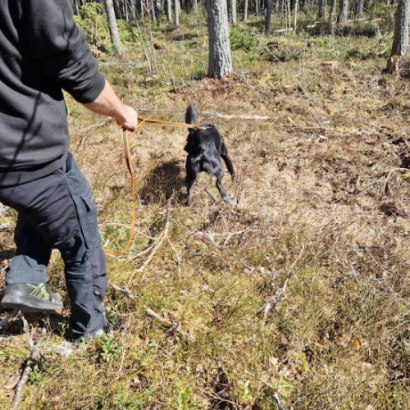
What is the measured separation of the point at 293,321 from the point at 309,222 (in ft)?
5.34

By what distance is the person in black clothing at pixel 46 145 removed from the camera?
52.2 inches

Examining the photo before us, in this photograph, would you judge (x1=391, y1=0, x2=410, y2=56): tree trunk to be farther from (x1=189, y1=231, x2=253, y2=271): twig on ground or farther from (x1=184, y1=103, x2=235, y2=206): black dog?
(x1=189, y1=231, x2=253, y2=271): twig on ground

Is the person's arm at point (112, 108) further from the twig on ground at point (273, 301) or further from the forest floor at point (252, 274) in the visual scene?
the twig on ground at point (273, 301)

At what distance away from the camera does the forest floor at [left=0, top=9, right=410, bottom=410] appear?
2.10 metres

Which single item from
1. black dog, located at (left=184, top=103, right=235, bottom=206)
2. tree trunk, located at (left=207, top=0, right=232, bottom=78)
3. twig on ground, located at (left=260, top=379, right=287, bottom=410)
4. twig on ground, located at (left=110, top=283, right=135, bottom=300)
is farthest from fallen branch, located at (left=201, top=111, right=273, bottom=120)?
twig on ground, located at (left=260, top=379, right=287, bottom=410)

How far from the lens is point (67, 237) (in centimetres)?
181

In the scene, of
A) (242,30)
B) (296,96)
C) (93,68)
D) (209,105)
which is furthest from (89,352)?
(242,30)

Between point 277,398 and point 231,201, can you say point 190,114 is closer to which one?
point 231,201

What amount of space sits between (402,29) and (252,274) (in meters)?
9.42

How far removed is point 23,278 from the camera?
192 centimetres

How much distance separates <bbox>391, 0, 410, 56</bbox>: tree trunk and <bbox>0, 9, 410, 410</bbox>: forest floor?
3782mm

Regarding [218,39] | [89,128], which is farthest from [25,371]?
[218,39]

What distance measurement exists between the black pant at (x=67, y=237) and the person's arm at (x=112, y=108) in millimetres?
370

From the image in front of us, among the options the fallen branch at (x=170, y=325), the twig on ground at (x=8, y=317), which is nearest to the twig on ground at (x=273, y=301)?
the fallen branch at (x=170, y=325)
